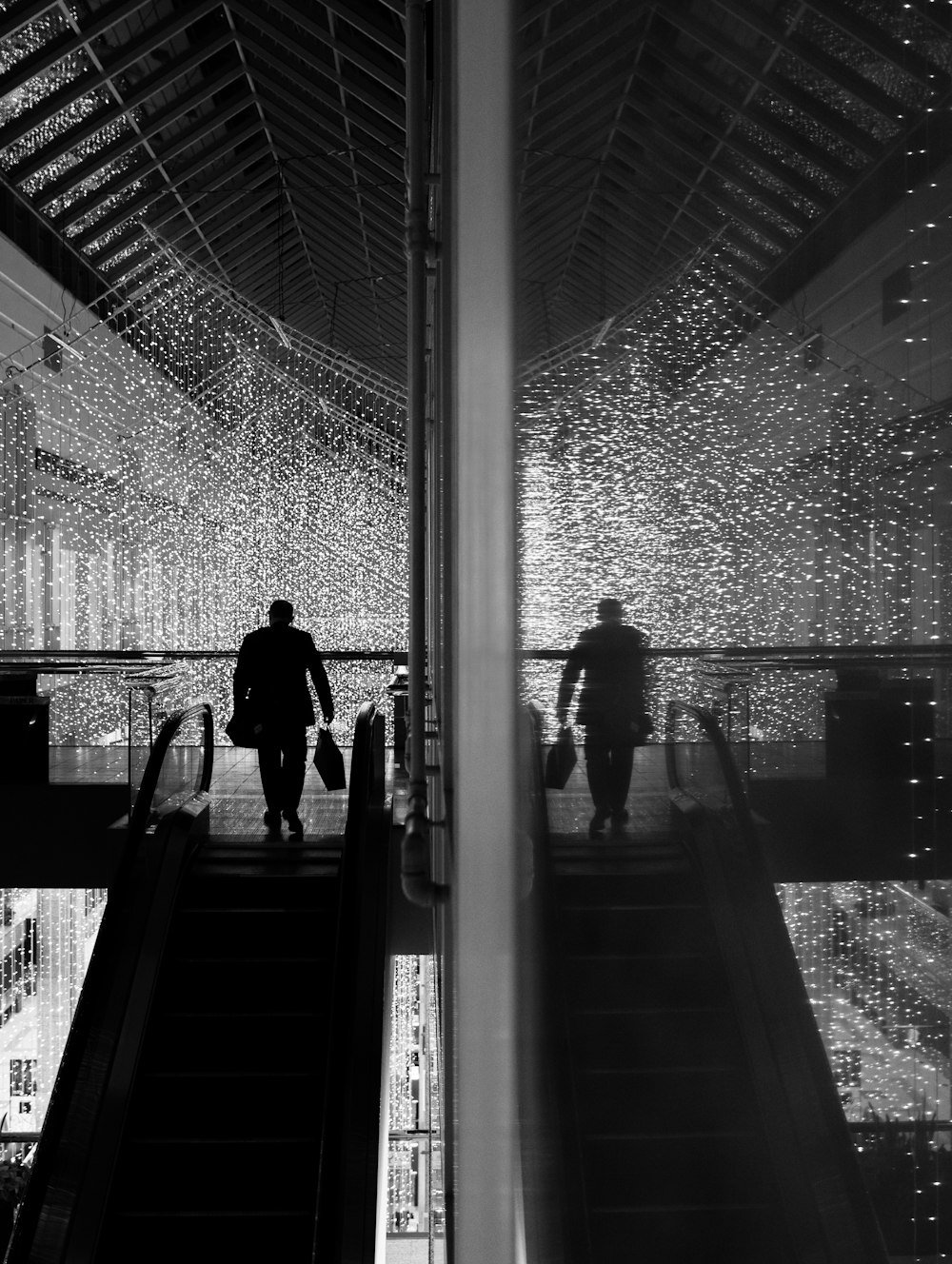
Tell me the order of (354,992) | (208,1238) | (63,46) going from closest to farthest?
1. (208,1238)
2. (354,992)
3. (63,46)

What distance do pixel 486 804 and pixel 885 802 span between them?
672 mm

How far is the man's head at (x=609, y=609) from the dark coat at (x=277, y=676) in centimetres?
554

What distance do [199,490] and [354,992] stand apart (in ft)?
24.3

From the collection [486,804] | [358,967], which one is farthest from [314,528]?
[486,804]

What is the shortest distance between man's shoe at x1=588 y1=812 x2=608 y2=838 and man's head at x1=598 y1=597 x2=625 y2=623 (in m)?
0.10

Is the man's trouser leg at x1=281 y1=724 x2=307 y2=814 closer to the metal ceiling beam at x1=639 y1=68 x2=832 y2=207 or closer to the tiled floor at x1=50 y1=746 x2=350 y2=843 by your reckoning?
the tiled floor at x1=50 y1=746 x2=350 y2=843

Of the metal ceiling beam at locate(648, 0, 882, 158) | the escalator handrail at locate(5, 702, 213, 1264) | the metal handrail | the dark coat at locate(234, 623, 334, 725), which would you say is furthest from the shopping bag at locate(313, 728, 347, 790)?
the metal ceiling beam at locate(648, 0, 882, 158)

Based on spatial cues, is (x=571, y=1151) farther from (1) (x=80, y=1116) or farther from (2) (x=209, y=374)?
(2) (x=209, y=374)

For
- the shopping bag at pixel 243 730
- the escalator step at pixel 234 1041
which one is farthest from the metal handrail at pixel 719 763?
the shopping bag at pixel 243 730

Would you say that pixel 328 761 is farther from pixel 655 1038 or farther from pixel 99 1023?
pixel 655 1038

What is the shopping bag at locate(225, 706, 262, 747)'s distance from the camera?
5980mm

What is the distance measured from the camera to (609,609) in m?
0.50

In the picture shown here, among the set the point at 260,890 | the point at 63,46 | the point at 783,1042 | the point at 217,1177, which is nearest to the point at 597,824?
the point at 783,1042

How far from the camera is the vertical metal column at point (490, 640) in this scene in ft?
2.55
